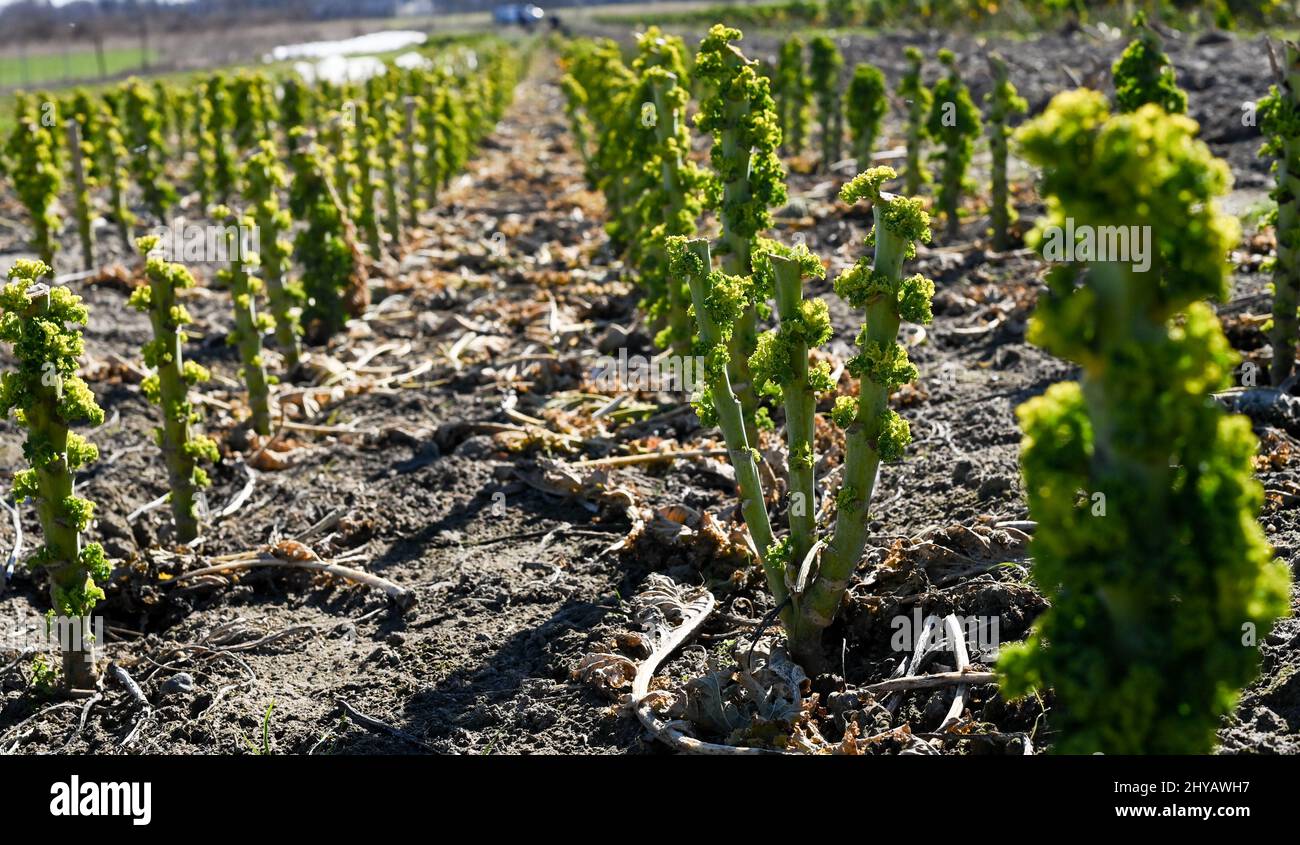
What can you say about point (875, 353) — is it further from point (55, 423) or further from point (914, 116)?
point (914, 116)

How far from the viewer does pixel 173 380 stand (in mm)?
7023

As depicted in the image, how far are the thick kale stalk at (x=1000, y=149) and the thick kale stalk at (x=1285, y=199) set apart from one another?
186 inches

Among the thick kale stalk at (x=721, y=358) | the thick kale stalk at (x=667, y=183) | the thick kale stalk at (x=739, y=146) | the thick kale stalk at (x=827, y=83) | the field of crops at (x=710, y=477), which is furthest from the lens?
the thick kale stalk at (x=827, y=83)

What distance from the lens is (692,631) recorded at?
18.0 ft

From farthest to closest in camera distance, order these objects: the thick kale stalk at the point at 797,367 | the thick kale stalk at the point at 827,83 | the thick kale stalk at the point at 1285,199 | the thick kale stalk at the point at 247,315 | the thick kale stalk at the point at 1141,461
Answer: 1. the thick kale stalk at the point at 827,83
2. the thick kale stalk at the point at 247,315
3. the thick kale stalk at the point at 1285,199
4. the thick kale stalk at the point at 797,367
5. the thick kale stalk at the point at 1141,461

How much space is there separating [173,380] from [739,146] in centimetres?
347

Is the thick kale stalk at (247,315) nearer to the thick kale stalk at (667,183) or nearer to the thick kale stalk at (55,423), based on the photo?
the thick kale stalk at (667,183)

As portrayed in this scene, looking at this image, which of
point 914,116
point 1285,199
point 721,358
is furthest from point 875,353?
point 914,116

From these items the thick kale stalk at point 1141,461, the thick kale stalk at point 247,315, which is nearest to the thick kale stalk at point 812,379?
the thick kale stalk at point 1141,461

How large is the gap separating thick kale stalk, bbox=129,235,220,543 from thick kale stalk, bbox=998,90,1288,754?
Result: 202 inches

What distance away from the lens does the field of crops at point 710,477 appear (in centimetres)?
304

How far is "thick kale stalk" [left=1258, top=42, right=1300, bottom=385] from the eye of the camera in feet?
21.7

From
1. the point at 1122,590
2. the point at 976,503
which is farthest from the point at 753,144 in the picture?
the point at 1122,590
